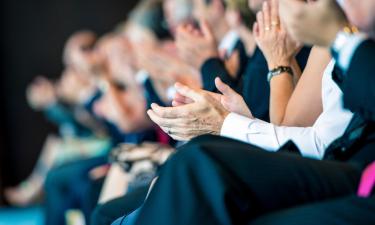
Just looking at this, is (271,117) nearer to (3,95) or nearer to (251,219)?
(251,219)

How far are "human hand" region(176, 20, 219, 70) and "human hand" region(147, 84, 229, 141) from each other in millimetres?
512

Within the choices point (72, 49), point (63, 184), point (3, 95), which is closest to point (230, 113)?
point (63, 184)

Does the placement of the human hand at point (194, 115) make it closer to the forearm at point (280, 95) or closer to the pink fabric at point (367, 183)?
the forearm at point (280, 95)

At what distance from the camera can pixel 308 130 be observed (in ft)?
4.09

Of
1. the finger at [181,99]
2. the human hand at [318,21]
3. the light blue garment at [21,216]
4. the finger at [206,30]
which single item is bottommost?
the light blue garment at [21,216]

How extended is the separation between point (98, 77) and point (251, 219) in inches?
100

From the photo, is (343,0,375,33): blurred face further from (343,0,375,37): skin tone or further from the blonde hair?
the blonde hair

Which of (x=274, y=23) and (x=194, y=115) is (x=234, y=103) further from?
(x=274, y=23)

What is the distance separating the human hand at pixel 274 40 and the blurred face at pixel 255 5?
9cm

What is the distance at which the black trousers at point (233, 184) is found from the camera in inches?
37.6

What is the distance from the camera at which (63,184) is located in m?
2.59

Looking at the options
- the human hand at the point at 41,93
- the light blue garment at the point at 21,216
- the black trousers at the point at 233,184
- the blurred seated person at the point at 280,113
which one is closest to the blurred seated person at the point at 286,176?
the black trousers at the point at 233,184

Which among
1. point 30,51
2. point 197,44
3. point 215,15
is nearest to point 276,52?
point 197,44

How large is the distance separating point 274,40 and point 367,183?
0.47 metres
